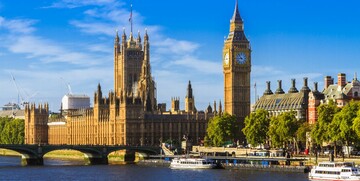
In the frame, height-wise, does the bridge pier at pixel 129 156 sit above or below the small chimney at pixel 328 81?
below

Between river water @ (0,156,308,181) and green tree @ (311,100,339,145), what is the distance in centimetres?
1135

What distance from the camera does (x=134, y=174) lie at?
122000 millimetres

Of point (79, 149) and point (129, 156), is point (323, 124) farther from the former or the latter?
point (129, 156)

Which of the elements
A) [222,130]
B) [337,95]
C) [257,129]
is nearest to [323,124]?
[337,95]

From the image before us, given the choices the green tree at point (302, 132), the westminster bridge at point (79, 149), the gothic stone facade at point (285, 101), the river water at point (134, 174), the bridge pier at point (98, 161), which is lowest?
the river water at point (134, 174)

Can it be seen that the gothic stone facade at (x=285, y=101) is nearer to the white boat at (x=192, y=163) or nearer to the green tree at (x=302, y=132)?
the green tree at (x=302, y=132)

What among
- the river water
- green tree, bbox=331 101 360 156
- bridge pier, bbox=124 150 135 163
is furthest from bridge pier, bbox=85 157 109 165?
green tree, bbox=331 101 360 156

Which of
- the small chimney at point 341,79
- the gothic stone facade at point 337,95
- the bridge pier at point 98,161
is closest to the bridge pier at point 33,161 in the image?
the bridge pier at point 98,161

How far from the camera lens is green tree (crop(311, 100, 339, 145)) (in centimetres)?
12753

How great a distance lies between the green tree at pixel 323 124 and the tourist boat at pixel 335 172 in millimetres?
21200

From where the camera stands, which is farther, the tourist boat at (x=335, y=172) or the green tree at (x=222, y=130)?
the green tree at (x=222, y=130)

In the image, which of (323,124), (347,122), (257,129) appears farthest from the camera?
(257,129)

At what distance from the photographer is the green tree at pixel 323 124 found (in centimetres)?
12753

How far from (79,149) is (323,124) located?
43225 mm
